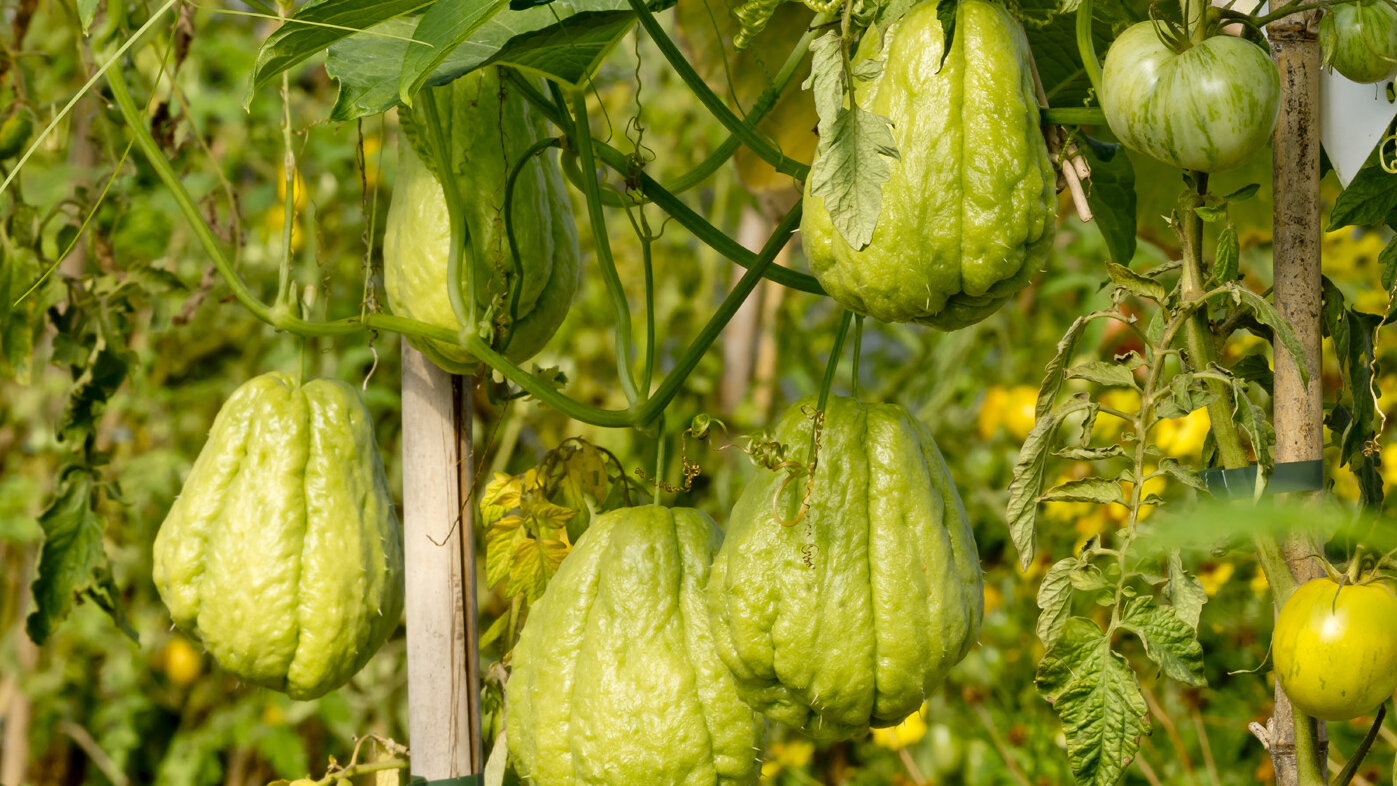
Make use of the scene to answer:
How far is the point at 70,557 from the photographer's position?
4.28 ft

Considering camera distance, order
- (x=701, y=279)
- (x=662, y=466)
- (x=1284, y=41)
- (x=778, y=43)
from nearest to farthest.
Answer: (x=1284, y=41) < (x=662, y=466) < (x=778, y=43) < (x=701, y=279)

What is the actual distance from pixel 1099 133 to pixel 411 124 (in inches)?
24.2

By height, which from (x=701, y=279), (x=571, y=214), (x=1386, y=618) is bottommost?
(x=701, y=279)

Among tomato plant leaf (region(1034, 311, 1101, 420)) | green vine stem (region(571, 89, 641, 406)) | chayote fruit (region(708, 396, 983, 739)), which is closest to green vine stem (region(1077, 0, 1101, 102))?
tomato plant leaf (region(1034, 311, 1101, 420))

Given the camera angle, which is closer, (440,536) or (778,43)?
(440,536)

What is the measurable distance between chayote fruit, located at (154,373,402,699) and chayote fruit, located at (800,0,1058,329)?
1.62ft

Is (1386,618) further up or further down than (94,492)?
further up

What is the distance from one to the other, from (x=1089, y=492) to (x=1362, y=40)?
313 mm

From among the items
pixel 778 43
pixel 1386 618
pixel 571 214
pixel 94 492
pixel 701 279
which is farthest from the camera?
pixel 701 279

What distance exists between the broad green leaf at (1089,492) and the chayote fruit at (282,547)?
0.57 m

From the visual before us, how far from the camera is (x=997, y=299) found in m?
0.72

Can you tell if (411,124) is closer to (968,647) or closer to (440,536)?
(440,536)

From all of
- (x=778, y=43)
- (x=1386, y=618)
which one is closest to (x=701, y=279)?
(x=778, y=43)

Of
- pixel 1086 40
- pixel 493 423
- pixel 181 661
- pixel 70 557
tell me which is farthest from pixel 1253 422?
pixel 181 661
